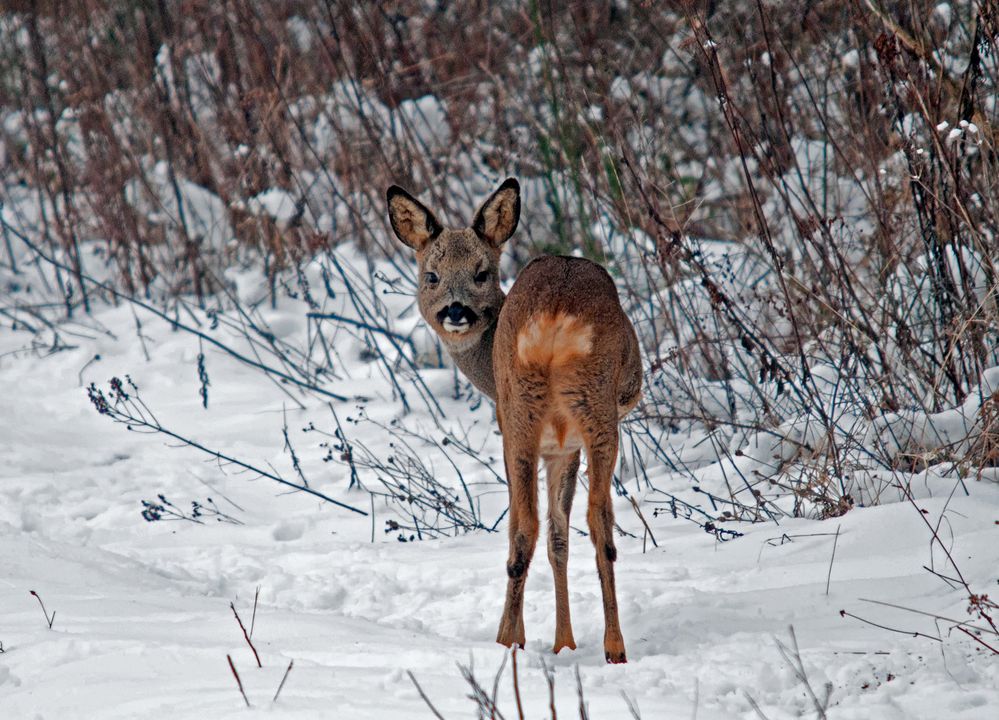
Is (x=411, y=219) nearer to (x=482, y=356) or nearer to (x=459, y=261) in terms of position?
(x=459, y=261)

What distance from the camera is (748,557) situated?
402 centimetres

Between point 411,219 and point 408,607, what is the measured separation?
4.95 feet

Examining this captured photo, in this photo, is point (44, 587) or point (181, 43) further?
point (181, 43)

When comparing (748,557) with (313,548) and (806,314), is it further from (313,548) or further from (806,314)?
(313,548)

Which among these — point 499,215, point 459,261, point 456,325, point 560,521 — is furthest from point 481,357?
point 560,521

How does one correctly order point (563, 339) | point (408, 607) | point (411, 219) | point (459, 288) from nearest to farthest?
1. point (563, 339)
2. point (408, 607)
3. point (459, 288)
4. point (411, 219)

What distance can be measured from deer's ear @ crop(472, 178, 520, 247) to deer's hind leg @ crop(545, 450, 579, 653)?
3.41ft

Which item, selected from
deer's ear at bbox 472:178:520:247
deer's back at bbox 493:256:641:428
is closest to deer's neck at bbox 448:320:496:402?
deer's ear at bbox 472:178:520:247

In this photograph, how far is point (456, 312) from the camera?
4066 millimetres

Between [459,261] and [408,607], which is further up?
[459,261]

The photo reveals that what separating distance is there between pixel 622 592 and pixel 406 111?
7.09 metres

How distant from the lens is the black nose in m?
4.05

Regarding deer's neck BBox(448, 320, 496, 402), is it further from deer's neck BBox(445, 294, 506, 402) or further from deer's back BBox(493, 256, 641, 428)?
deer's back BBox(493, 256, 641, 428)

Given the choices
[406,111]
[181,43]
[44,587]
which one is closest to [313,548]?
[44,587]
